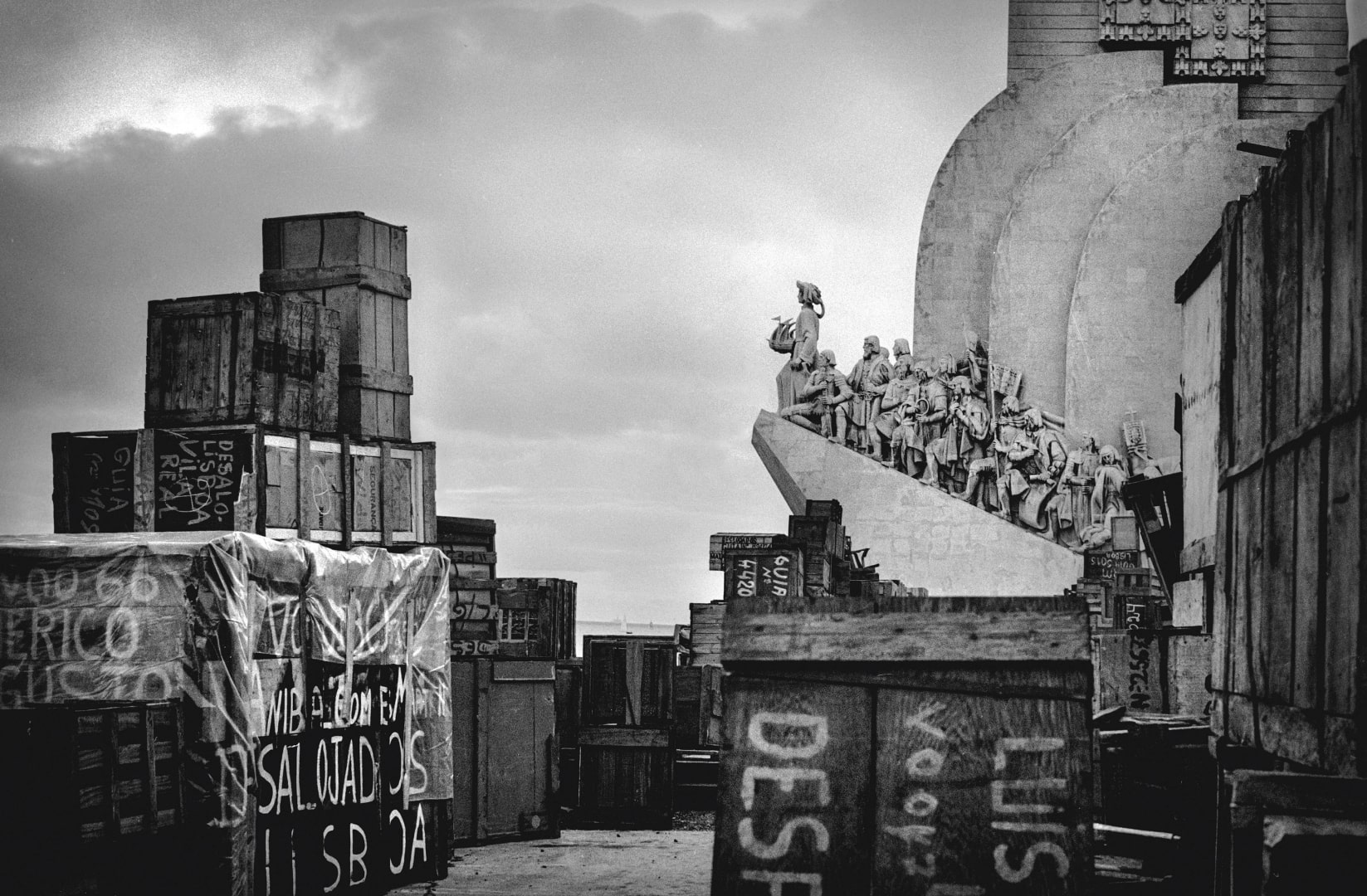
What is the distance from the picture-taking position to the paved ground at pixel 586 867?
10156 millimetres

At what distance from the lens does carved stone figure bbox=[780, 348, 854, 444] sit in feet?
119

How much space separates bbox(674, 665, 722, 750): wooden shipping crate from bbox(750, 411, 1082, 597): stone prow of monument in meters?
17.7

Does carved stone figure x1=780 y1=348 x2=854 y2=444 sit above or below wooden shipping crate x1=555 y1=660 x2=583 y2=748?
above

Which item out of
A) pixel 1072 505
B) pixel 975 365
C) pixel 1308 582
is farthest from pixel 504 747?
pixel 975 365

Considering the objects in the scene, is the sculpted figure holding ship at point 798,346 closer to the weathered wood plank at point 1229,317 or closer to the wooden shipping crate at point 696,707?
the wooden shipping crate at point 696,707

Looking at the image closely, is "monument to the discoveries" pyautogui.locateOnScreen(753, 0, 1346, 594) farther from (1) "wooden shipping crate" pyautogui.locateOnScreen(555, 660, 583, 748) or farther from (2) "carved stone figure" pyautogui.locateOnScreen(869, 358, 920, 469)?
(1) "wooden shipping crate" pyautogui.locateOnScreen(555, 660, 583, 748)

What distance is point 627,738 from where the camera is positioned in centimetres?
1426

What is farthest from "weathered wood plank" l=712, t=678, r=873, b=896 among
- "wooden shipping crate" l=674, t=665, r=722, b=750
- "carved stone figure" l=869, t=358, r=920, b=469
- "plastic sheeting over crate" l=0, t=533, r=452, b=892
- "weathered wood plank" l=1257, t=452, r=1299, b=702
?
"carved stone figure" l=869, t=358, r=920, b=469

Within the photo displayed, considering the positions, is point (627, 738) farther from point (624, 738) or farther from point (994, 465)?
point (994, 465)

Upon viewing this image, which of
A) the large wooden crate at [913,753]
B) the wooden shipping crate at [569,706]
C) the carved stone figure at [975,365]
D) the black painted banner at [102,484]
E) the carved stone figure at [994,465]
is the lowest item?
the wooden shipping crate at [569,706]

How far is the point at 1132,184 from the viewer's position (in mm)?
39469

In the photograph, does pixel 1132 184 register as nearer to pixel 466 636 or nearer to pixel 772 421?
pixel 772 421

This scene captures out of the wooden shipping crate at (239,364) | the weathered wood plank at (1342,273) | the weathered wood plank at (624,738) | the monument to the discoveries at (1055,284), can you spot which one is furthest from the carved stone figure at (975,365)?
the weathered wood plank at (1342,273)

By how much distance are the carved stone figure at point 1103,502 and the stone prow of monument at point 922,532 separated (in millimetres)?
518
